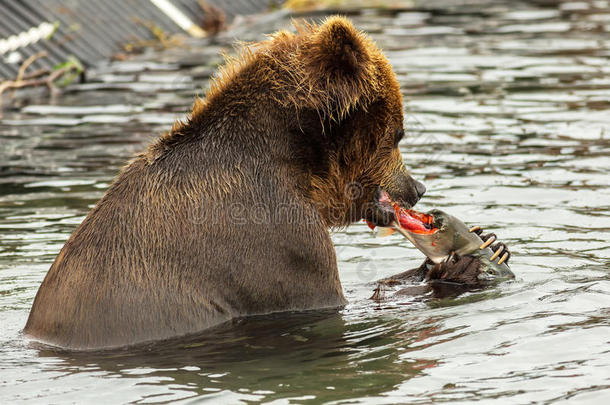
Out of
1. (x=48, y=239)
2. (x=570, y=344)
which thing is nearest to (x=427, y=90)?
(x=48, y=239)

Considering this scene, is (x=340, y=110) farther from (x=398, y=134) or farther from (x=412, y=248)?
(x=412, y=248)

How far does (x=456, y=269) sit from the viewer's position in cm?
839

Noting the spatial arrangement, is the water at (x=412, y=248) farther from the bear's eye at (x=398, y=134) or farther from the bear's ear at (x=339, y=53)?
the bear's ear at (x=339, y=53)

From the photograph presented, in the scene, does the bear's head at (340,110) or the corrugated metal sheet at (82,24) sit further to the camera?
the corrugated metal sheet at (82,24)

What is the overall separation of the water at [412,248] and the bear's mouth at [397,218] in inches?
22.3

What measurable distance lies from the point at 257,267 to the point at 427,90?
9838mm

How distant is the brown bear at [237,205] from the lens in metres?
6.86

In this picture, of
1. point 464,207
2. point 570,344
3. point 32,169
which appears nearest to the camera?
point 570,344

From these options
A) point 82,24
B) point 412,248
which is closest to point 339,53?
point 412,248

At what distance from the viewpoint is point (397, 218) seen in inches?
326

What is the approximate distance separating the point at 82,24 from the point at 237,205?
13830 mm

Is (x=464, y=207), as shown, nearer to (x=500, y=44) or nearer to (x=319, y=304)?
(x=319, y=304)

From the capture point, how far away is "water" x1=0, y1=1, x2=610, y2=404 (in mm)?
6320

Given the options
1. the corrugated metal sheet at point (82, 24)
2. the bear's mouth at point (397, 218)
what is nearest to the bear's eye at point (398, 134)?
the bear's mouth at point (397, 218)
